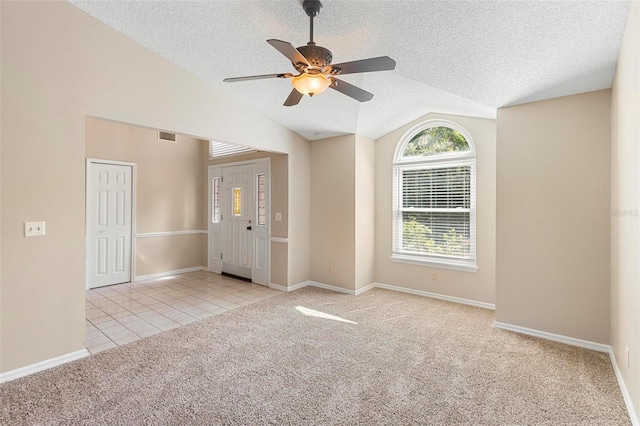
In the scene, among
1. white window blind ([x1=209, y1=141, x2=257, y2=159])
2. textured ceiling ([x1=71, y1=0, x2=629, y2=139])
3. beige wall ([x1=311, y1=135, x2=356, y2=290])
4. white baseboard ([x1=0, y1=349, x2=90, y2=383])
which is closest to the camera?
textured ceiling ([x1=71, y1=0, x2=629, y2=139])

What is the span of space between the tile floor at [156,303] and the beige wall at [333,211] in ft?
3.22

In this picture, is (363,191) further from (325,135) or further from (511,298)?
(511,298)

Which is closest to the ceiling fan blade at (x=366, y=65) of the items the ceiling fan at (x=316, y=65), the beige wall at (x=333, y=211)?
Answer: the ceiling fan at (x=316, y=65)

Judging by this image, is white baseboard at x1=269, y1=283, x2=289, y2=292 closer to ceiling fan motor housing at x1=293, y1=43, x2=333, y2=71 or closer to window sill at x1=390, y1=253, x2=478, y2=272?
window sill at x1=390, y1=253, x2=478, y2=272

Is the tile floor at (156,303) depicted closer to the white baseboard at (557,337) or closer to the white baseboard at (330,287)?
the white baseboard at (330,287)

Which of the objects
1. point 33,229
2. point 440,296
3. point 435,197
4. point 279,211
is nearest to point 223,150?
point 279,211

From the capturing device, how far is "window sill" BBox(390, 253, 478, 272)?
4.36 metres

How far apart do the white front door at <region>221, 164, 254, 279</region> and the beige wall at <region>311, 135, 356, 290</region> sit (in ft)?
3.90

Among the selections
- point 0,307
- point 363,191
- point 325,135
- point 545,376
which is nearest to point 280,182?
point 325,135

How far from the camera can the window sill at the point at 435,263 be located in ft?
14.3

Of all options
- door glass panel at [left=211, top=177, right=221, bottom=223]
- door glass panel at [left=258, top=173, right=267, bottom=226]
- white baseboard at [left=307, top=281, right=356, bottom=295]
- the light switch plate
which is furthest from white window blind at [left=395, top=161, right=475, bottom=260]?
the light switch plate

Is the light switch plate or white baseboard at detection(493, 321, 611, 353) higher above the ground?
the light switch plate

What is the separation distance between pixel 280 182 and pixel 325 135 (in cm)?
107

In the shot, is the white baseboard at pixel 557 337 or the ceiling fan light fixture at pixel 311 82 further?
the white baseboard at pixel 557 337
